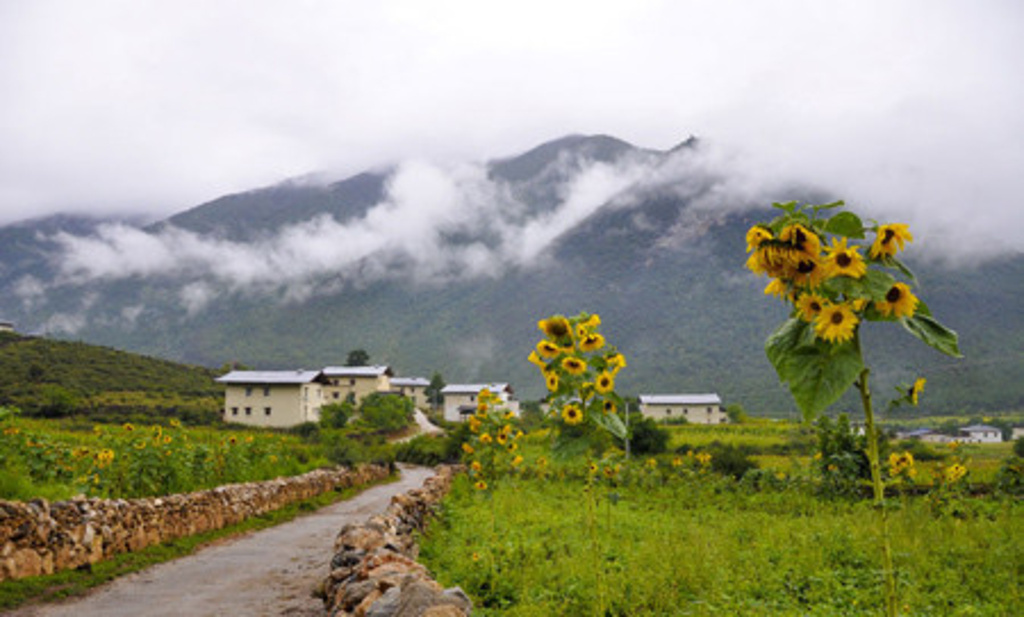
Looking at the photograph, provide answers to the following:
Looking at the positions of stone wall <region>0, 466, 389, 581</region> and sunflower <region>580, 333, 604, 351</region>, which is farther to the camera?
stone wall <region>0, 466, 389, 581</region>

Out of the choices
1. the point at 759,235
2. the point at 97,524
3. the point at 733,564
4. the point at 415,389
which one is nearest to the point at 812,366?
the point at 759,235

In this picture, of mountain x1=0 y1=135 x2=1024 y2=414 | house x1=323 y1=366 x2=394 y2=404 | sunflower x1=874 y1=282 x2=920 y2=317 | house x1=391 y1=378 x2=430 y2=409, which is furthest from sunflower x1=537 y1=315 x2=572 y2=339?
house x1=391 y1=378 x2=430 y2=409

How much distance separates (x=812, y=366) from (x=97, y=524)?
10.9m

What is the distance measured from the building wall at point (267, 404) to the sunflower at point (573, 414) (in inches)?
2394

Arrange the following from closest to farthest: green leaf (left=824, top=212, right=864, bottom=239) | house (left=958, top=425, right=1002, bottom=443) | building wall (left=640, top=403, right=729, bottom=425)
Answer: green leaf (left=824, top=212, right=864, bottom=239)
house (left=958, top=425, right=1002, bottom=443)
building wall (left=640, top=403, right=729, bottom=425)

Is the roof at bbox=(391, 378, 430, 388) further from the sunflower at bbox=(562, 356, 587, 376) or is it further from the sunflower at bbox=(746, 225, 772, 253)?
the sunflower at bbox=(746, 225, 772, 253)

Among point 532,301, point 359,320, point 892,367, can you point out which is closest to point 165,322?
point 359,320

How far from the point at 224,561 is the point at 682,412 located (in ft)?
227

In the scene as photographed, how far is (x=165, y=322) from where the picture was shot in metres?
187

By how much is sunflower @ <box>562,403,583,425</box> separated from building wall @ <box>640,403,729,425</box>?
2726 inches

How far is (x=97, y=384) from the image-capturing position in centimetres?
5791

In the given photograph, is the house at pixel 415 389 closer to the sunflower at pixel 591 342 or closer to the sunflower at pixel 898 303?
the sunflower at pixel 591 342

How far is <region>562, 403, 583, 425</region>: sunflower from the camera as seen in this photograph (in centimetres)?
454

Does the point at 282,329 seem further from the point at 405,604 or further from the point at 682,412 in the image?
the point at 405,604
